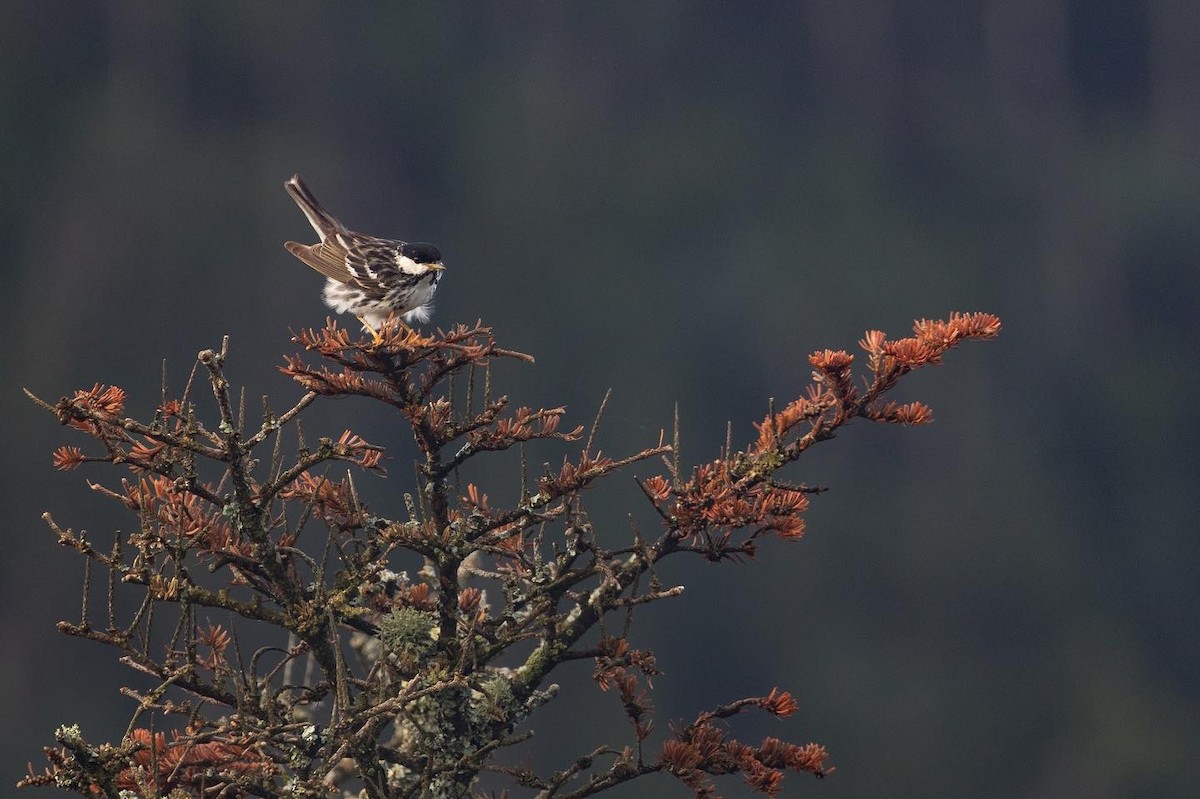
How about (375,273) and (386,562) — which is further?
(375,273)

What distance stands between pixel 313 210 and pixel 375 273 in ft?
2.60

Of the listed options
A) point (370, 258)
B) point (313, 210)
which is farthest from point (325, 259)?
point (313, 210)

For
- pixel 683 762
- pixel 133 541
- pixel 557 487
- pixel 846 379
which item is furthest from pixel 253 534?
pixel 846 379

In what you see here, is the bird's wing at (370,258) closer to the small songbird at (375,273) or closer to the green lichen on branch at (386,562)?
the small songbird at (375,273)

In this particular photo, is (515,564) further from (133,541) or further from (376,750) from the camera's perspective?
(133,541)

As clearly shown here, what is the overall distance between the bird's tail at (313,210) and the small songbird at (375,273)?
0.59 ft

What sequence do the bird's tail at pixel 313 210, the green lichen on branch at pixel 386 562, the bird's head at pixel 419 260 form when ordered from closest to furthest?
the green lichen on branch at pixel 386 562 → the bird's head at pixel 419 260 → the bird's tail at pixel 313 210

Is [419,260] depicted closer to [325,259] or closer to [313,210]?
[325,259]

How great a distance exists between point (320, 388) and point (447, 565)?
2.04 ft

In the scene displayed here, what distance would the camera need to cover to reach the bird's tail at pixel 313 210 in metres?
5.33

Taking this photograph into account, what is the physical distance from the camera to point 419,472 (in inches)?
137

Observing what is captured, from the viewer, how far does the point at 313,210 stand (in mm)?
5465

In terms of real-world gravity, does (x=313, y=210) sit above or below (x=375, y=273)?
above

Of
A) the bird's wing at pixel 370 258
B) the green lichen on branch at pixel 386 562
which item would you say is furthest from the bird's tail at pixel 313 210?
the green lichen on branch at pixel 386 562
